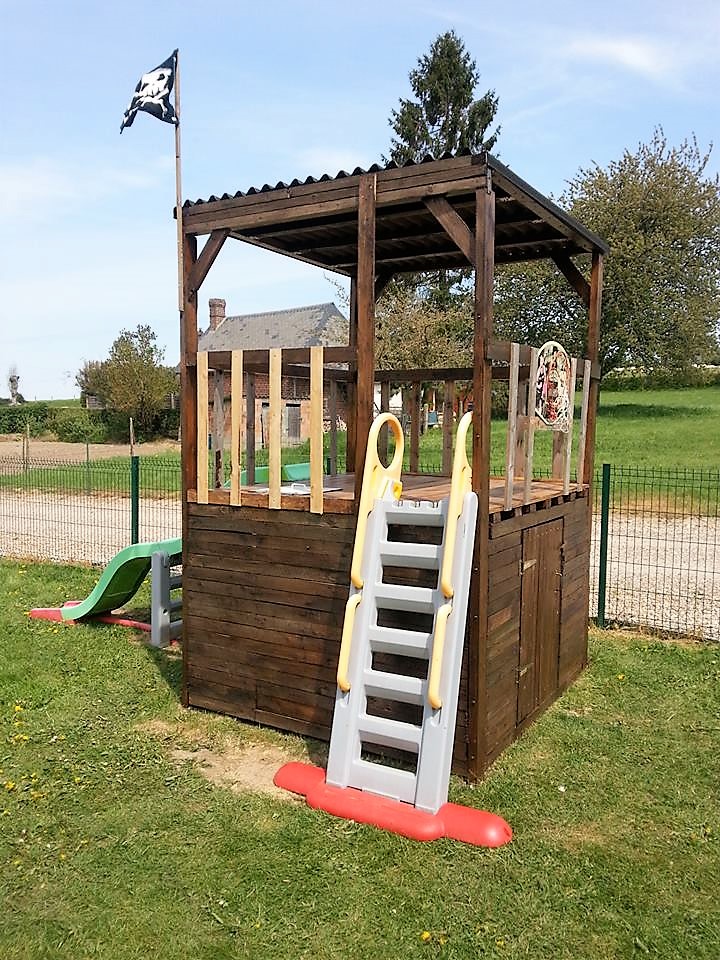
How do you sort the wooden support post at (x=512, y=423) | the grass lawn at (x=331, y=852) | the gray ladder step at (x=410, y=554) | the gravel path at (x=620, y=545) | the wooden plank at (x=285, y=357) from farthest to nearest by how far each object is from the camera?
the gravel path at (x=620, y=545) < the wooden plank at (x=285, y=357) < the wooden support post at (x=512, y=423) < the gray ladder step at (x=410, y=554) < the grass lawn at (x=331, y=852)

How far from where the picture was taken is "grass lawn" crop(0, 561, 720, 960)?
3.18 metres

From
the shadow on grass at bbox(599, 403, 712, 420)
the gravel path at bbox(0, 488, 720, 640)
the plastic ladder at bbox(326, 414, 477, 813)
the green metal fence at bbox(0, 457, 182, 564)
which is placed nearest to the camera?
the plastic ladder at bbox(326, 414, 477, 813)

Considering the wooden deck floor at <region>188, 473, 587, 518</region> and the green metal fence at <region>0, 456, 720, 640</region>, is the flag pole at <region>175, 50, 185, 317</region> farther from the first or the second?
the green metal fence at <region>0, 456, 720, 640</region>

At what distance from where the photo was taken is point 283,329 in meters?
37.4

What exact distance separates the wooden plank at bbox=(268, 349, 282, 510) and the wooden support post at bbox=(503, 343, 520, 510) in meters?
1.47

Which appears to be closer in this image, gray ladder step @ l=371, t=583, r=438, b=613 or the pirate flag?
gray ladder step @ l=371, t=583, r=438, b=613

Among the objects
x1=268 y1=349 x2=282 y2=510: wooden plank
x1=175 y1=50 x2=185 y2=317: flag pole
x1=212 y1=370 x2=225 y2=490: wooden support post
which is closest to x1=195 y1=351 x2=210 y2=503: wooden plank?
x1=212 y1=370 x2=225 y2=490: wooden support post

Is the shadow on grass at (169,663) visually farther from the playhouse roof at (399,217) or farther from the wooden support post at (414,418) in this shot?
the playhouse roof at (399,217)

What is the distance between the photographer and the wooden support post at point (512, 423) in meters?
4.65

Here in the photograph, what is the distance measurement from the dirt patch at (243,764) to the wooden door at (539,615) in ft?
5.43

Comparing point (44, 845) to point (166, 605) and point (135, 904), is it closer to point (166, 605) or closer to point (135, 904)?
point (135, 904)

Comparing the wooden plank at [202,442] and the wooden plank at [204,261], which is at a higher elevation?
the wooden plank at [204,261]

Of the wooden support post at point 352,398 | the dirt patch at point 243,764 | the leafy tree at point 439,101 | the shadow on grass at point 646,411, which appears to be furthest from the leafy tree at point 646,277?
the dirt patch at point 243,764

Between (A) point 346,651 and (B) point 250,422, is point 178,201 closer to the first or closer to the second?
(B) point 250,422
